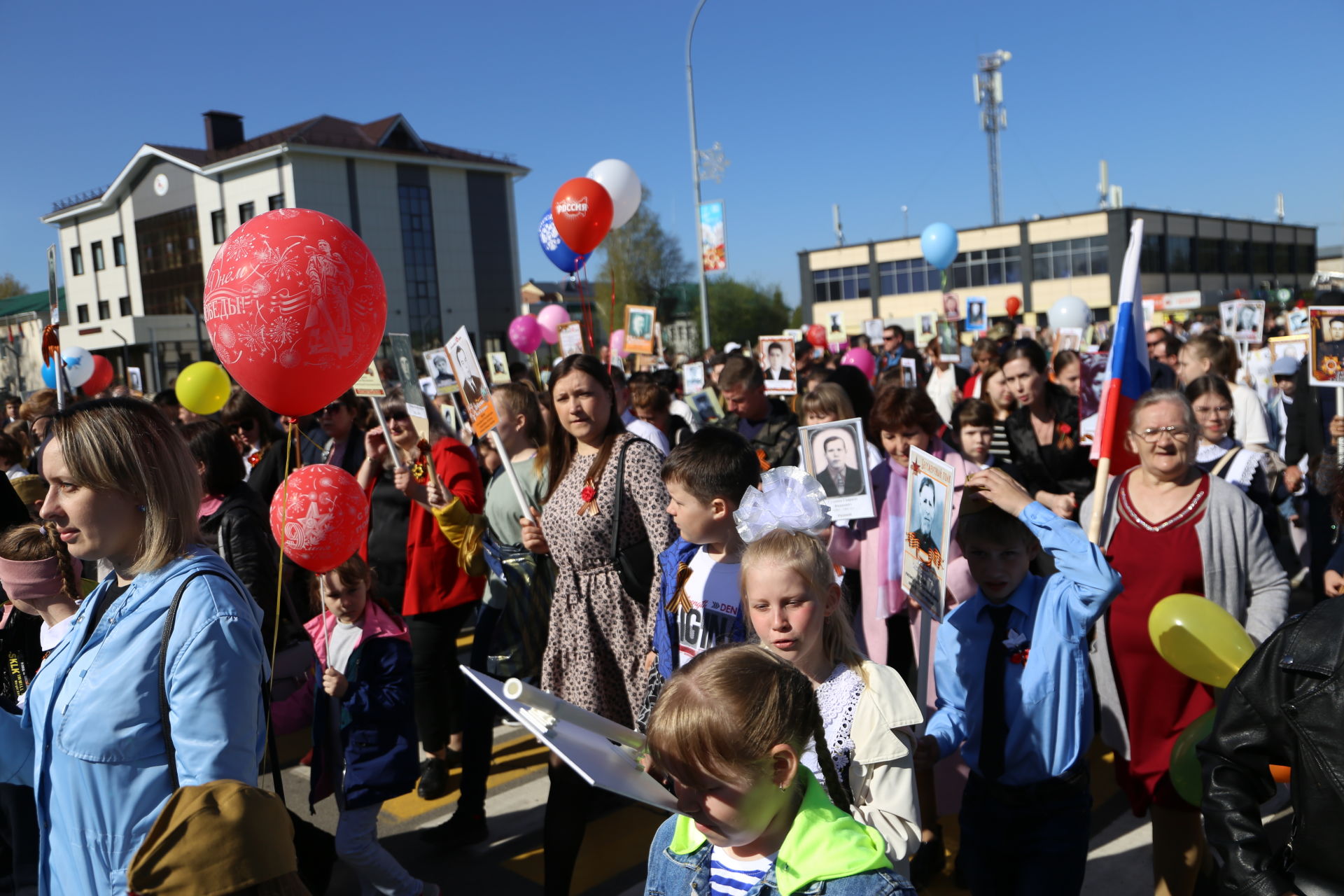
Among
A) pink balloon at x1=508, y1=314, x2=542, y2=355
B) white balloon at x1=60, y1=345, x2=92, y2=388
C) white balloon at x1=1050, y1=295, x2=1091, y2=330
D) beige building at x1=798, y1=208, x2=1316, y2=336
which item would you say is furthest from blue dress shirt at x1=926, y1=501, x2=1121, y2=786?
beige building at x1=798, y1=208, x2=1316, y2=336

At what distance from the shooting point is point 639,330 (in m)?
11.9

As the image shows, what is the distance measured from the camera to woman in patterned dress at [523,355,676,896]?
150 inches

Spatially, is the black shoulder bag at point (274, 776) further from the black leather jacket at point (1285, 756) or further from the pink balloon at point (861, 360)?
the pink balloon at point (861, 360)

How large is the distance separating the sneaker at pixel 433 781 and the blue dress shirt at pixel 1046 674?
3087 millimetres

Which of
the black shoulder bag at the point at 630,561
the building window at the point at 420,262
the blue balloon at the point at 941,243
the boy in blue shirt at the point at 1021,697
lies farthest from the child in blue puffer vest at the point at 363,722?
the building window at the point at 420,262

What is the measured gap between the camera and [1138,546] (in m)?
3.50

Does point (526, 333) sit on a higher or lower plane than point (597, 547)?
higher

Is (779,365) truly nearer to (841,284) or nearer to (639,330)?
(639,330)

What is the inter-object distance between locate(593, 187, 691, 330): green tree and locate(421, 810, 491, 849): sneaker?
53934 mm

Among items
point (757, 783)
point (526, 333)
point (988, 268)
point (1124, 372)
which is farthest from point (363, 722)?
point (988, 268)

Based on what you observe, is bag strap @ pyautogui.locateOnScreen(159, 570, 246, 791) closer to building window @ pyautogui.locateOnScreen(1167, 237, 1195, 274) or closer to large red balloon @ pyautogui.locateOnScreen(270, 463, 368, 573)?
large red balloon @ pyautogui.locateOnScreen(270, 463, 368, 573)

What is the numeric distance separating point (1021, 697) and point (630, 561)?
5.09ft

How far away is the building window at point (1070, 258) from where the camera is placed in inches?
2176

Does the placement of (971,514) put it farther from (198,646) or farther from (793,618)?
(198,646)
